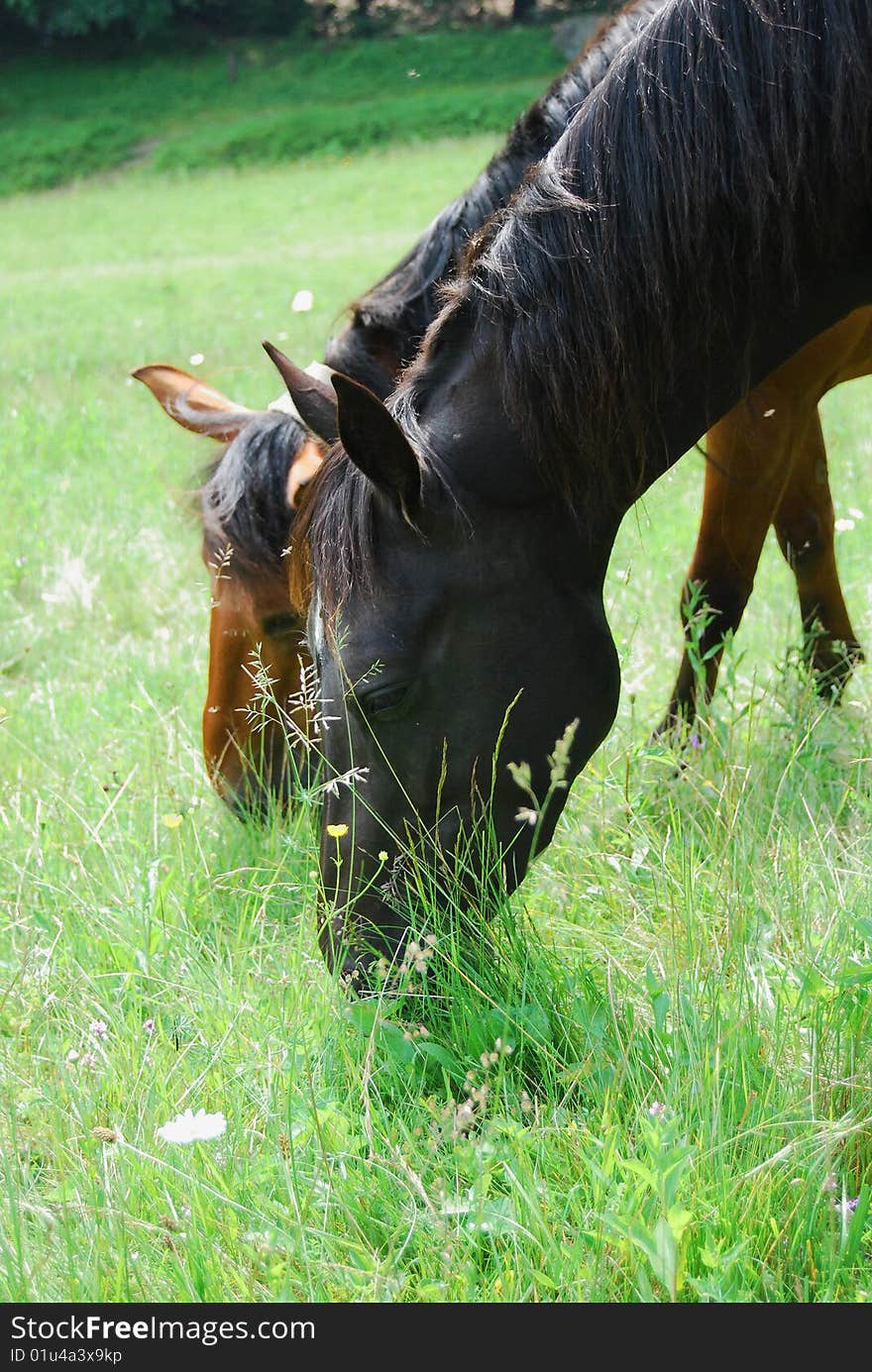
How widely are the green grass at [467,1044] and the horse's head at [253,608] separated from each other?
0.55 feet

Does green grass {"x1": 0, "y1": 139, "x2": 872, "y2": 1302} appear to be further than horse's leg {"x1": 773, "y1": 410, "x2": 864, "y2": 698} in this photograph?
No

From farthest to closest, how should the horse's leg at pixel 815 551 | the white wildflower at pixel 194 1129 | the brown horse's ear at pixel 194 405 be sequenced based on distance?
the horse's leg at pixel 815 551
the brown horse's ear at pixel 194 405
the white wildflower at pixel 194 1129

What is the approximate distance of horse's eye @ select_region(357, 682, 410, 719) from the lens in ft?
7.14

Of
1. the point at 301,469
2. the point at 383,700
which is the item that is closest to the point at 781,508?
the point at 301,469

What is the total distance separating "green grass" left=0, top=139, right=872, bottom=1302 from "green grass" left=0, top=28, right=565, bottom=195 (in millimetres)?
26557

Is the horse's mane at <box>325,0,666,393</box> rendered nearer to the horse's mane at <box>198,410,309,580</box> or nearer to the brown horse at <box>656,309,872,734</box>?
the horse's mane at <box>198,410,309,580</box>

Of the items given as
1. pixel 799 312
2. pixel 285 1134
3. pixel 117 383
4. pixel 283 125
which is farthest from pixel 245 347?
pixel 283 125

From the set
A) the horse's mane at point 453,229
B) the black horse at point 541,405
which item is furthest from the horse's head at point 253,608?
the black horse at point 541,405

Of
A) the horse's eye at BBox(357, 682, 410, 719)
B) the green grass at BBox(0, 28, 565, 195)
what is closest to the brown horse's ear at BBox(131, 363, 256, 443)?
the horse's eye at BBox(357, 682, 410, 719)

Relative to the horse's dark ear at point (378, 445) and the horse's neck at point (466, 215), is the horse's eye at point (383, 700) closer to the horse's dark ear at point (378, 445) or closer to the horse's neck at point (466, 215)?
the horse's dark ear at point (378, 445)

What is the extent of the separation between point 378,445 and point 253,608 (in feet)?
3.30

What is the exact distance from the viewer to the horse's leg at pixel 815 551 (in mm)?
3771

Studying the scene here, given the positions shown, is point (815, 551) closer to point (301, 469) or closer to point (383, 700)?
point (301, 469)
